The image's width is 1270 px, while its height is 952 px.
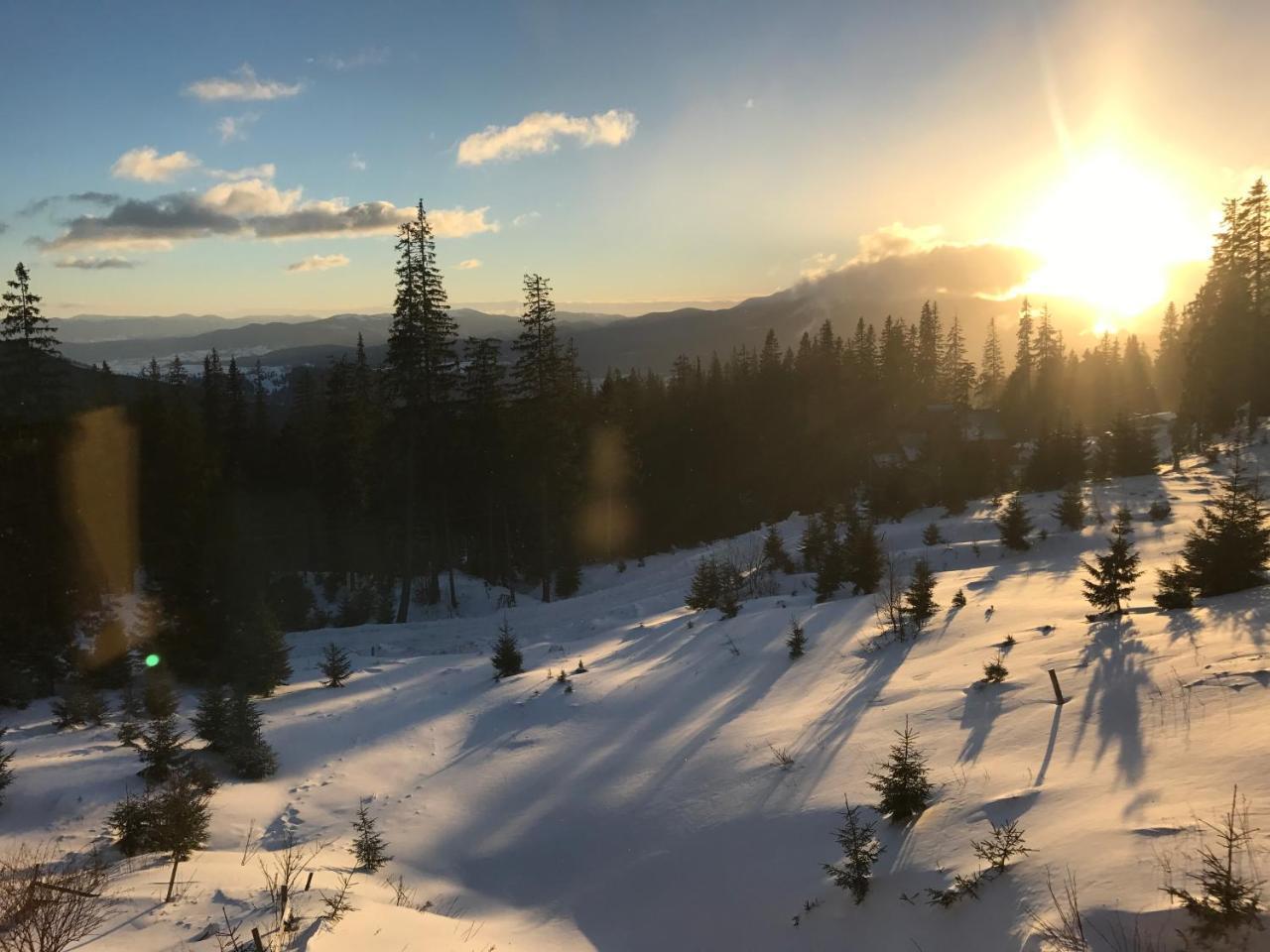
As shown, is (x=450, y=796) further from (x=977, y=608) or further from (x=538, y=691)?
(x=977, y=608)

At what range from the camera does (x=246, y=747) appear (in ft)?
34.6

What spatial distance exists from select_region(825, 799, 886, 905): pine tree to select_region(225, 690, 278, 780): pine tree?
8782 mm

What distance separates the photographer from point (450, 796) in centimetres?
1043

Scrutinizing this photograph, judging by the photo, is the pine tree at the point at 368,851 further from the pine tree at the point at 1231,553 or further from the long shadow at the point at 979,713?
the pine tree at the point at 1231,553

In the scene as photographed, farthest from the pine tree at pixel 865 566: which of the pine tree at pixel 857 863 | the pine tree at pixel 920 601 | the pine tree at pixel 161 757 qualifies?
the pine tree at pixel 161 757

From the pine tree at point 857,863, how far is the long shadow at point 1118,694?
2527mm

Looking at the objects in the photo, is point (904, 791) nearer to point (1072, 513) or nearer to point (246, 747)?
point (246, 747)

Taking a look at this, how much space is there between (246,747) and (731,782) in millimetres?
7723

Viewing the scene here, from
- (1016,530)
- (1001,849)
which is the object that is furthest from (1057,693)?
(1016,530)

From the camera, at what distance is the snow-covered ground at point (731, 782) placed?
5.78m

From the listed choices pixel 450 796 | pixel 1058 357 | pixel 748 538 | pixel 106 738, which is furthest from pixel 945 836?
pixel 1058 357

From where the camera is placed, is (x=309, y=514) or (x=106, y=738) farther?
(x=309, y=514)

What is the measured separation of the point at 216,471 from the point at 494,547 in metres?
21.4

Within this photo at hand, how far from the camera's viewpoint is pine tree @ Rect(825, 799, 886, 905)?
6090mm
